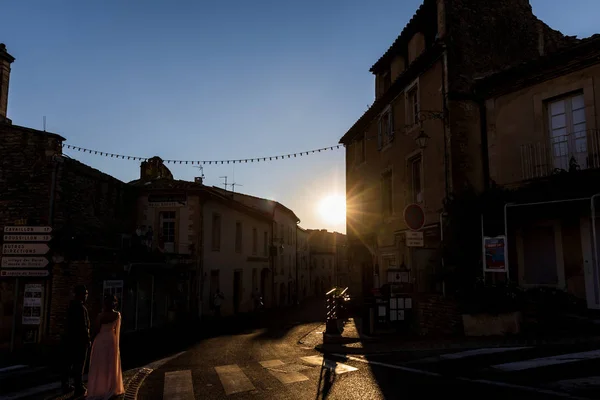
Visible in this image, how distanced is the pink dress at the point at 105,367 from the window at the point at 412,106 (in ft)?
41.6

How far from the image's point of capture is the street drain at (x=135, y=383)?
707cm

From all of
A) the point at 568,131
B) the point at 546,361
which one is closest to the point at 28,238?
the point at 546,361

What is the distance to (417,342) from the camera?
35.9ft

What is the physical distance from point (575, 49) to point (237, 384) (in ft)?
36.8

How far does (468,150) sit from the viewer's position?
47.1ft

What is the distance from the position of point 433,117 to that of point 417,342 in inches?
299

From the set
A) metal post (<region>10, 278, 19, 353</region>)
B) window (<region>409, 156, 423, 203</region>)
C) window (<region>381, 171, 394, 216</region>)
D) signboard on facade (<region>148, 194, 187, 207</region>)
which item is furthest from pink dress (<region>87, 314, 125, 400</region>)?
signboard on facade (<region>148, 194, 187, 207</region>)

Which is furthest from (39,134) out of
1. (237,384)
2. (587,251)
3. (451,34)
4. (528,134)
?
(587,251)

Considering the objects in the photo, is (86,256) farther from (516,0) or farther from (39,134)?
(516,0)

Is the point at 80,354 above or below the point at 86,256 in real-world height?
below

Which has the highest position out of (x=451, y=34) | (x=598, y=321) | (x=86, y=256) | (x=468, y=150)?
(x=451, y=34)

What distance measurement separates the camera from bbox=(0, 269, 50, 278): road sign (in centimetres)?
1353

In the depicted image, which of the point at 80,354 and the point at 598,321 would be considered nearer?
Result: the point at 80,354

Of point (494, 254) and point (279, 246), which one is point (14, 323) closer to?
point (494, 254)
